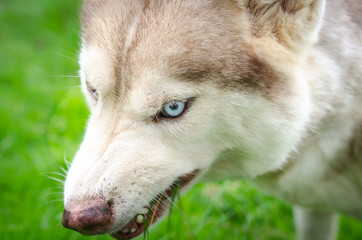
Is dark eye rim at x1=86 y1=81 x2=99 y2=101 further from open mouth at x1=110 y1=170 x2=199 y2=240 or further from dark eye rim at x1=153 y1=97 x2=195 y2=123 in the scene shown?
open mouth at x1=110 y1=170 x2=199 y2=240

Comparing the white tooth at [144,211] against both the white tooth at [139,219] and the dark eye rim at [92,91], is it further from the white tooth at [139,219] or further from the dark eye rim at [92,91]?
the dark eye rim at [92,91]

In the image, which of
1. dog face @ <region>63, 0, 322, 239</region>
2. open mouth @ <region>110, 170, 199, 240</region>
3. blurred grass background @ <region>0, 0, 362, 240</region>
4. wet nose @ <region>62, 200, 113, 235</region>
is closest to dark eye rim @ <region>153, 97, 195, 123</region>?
dog face @ <region>63, 0, 322, 239</region>

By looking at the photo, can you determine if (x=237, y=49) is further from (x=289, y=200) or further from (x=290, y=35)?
(x=289, y=200)

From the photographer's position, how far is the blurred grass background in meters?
3.56

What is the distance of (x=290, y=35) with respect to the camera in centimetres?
242

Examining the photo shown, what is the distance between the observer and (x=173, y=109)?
2.30m

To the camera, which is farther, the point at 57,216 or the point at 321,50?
the point at 57,216

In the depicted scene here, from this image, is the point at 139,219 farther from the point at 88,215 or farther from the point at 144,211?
the point at 88,215

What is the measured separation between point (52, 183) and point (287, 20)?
8.49 ft

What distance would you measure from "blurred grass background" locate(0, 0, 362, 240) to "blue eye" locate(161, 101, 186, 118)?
31.0 inches

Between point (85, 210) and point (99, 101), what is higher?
point (99, 101)

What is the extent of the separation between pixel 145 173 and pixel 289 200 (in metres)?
1.13

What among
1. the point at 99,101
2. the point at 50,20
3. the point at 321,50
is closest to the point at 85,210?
the point at 99,101

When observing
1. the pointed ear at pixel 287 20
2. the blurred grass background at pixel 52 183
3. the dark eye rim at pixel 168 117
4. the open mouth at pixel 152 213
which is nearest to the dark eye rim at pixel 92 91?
the blurred grass background at pixel 52 183
